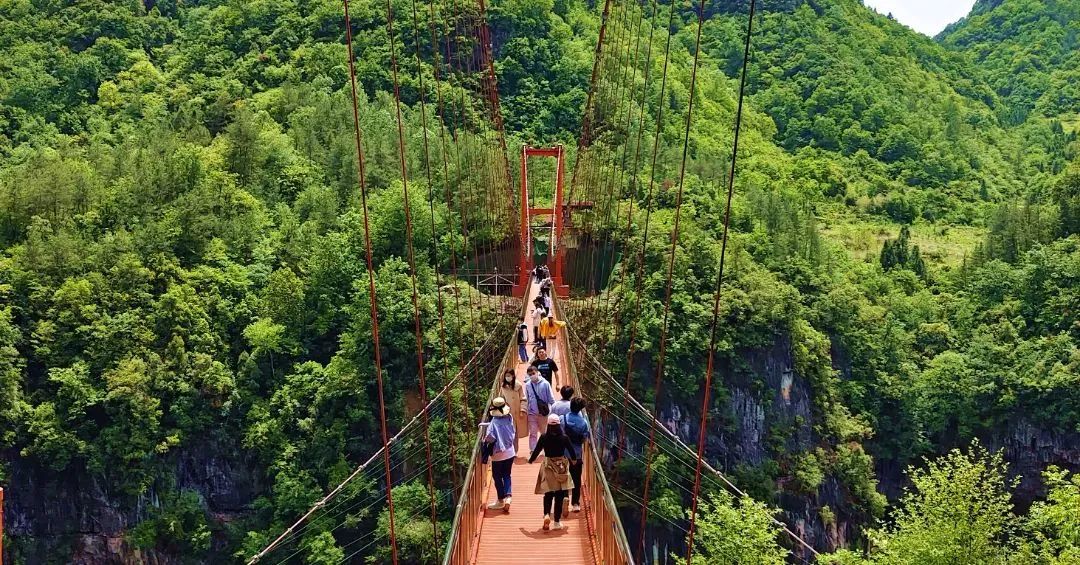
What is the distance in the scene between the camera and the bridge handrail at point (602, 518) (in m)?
6.45

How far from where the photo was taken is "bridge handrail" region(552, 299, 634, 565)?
6.45 metres

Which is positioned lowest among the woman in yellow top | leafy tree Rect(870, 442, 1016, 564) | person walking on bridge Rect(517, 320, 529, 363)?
leafy tree Rect(870, 442, 1016, 564)

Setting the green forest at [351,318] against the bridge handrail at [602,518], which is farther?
the green forest at [351,318]

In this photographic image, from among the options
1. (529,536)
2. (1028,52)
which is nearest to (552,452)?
(529,536)

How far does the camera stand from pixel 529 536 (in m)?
8.02

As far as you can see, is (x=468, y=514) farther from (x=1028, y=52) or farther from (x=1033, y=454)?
(x=1028, y=52)

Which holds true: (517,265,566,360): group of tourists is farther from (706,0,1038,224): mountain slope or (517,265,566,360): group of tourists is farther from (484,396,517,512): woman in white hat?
(706,0,1038,224): mountain slope

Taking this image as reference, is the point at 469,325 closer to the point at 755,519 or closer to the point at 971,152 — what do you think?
the point at 755,519

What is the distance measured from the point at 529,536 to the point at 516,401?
1.88 metres

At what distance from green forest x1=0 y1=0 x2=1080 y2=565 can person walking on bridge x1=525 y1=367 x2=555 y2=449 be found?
10.8 metres

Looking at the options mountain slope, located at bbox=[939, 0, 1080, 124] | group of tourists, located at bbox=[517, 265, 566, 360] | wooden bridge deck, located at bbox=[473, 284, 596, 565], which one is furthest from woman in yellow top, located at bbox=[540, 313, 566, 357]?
mountain slope, located at bbox=[939, 0, 1080, 124]

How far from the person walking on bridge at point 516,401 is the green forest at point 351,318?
1078cm

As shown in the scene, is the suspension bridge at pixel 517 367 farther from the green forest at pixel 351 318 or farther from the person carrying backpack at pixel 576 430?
the green forest at pixel 351 318

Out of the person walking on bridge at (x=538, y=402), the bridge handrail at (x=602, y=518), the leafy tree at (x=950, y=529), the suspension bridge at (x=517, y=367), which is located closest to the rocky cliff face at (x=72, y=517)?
the suspension bridge at (x=517, y=367)
